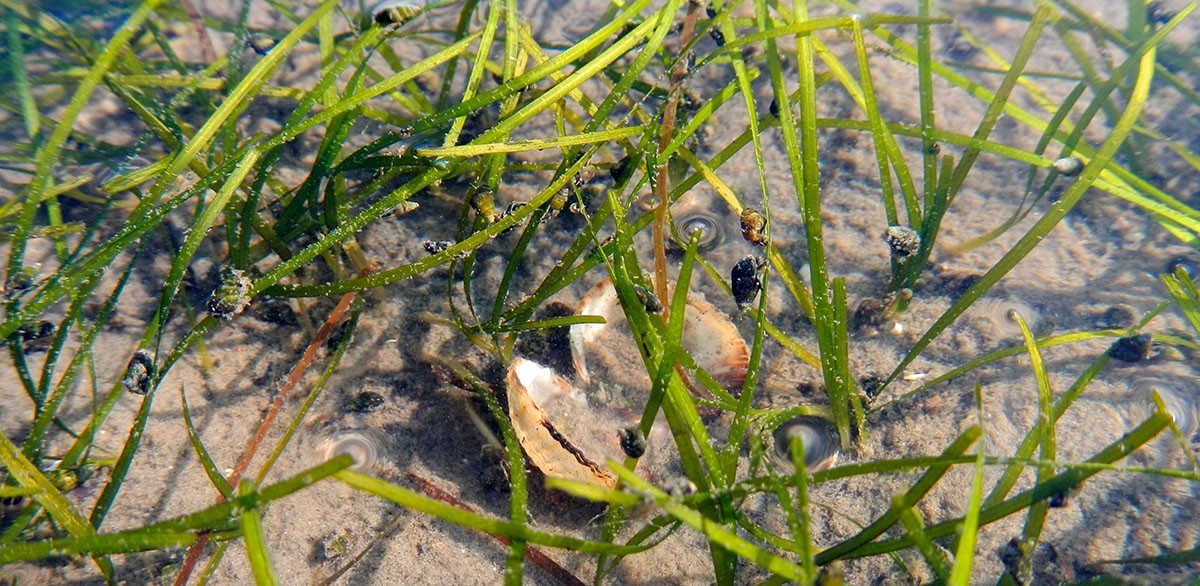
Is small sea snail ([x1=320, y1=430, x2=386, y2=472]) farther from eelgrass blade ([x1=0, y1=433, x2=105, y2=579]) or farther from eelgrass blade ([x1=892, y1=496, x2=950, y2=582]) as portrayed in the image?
eelgrass blade ([x1=892, y1=496, x2=950, y2=582])

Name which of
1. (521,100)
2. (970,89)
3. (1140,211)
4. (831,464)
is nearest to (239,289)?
(521,100)

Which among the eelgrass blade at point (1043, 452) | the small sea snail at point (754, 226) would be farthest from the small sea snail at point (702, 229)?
the eelgrass blade at point (1043, 452)

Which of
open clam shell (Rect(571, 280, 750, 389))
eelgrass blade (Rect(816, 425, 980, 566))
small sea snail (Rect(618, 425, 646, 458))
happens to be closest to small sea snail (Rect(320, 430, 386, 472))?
open clam shell (Rect(571, 280, 750, 389))

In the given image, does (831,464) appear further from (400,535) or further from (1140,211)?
(1140,211)

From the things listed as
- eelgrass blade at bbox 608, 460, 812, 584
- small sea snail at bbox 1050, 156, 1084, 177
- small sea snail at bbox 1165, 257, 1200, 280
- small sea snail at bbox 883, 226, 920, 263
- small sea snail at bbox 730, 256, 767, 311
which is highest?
small sea snail at bbox 1165, 257, 1200, 280

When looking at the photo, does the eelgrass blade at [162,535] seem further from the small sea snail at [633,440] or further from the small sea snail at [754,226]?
the small sea snail at [754,226]

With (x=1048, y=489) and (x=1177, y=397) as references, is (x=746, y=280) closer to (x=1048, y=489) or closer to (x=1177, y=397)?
(x=1048, y=489)
